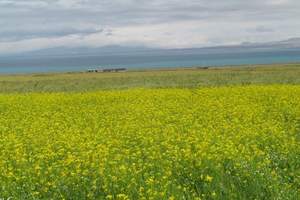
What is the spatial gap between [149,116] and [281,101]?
590cm

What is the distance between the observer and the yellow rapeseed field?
374 inches

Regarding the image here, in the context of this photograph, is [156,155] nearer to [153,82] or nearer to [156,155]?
[156,155]

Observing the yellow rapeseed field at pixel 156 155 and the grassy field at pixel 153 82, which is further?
the grassy field at pixel 153 82

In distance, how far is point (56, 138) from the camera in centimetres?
1432

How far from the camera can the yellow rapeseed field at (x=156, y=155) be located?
9492 millimetres

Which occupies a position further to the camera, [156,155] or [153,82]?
[153,82]

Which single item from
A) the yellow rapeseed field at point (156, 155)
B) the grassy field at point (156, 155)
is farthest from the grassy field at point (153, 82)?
the grassy field at point (156, 155)

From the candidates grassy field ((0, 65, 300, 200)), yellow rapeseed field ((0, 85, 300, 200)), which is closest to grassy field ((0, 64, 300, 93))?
yellow rapeseed field ((0, 85, 300, 200))

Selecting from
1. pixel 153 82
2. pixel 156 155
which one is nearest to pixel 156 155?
pixel 156 155

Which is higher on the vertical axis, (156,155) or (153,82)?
(156,155)

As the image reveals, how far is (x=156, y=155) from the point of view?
11430 mm

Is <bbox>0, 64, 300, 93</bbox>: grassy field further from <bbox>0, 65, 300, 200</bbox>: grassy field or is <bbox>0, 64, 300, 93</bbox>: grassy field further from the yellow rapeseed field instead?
<bbox>0, 65, 300, 200</bbox>: grassy field

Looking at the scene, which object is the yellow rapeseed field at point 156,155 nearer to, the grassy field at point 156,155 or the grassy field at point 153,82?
the grassy field at point 156,155

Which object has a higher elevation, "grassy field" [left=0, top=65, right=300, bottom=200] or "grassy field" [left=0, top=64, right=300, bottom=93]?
"grassy field" [left=0, top=65, right=300, bottom=200]
